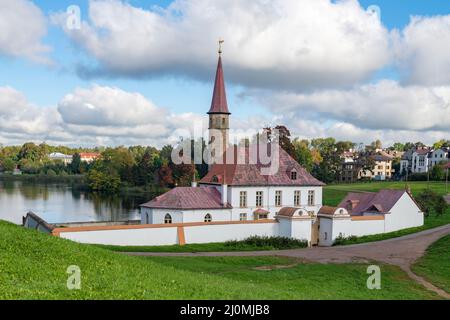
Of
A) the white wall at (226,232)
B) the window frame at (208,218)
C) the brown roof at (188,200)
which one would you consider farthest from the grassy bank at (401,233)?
the brown roof at (188,200)

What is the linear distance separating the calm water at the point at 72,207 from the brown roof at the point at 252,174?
18.4 m

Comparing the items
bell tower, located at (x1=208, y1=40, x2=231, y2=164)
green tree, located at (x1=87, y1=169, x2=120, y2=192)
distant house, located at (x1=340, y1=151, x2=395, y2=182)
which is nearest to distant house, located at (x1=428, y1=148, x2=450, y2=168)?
distant house, located at (x1=340, y1=151, x2=395, y2=182)

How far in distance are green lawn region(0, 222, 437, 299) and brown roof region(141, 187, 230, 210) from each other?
10407 millimetres

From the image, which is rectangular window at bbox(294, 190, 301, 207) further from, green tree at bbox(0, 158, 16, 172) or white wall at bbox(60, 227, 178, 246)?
green tree at bbox(0, 158, 16, 172)

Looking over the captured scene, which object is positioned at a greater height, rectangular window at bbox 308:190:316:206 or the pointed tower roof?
the pointed tower roof

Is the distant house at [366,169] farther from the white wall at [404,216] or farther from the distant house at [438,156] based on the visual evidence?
the white wall at [404,216]

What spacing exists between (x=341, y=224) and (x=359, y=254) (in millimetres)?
5621

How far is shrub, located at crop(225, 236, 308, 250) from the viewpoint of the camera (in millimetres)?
29958

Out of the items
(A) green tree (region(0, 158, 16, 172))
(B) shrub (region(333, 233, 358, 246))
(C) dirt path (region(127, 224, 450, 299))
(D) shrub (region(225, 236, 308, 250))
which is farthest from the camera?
(A) green tree (region(0, 158, 16, 172))

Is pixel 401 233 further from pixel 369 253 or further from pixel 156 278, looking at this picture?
pixel 156 278

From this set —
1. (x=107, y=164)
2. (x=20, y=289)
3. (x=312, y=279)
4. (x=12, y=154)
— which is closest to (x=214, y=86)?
(x=312, y=279)

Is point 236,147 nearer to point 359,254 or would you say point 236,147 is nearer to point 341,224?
point 341,224

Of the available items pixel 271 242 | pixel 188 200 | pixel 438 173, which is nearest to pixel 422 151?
pixel 438 173
